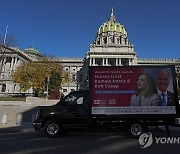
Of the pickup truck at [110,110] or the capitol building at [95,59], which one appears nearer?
the pickup truck at [110,110]

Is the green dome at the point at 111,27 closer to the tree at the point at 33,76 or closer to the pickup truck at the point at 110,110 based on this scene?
the tree at the point at 33,76

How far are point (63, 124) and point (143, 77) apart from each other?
15.4 feet

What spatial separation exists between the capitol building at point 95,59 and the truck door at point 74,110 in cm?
5391

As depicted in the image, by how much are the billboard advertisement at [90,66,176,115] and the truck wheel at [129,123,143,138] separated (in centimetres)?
63

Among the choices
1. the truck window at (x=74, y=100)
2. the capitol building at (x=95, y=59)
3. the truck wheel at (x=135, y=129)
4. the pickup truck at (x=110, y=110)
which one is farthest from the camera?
the capitol building at (x=95, y=59)

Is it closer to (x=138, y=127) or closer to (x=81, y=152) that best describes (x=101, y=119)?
(x=138, y=127)

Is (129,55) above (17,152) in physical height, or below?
above

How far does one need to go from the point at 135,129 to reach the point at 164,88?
2548mm

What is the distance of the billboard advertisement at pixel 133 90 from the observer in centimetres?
1148

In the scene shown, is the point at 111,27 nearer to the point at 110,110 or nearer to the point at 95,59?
the point at 95,59

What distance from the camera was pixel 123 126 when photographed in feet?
37.5

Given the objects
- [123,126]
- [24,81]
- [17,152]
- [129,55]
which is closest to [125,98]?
[123,126]

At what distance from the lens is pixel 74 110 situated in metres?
11.5

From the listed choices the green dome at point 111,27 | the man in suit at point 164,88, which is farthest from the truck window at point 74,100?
the green dome at point 111,27
